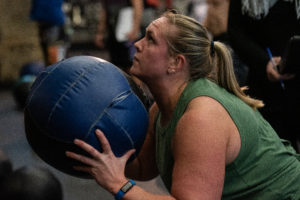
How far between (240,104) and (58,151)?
25.3 inches

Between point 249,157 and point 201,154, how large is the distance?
27 centimetres

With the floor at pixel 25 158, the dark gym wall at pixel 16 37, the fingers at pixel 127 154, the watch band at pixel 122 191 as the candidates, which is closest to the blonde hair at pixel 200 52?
the fingers at pixel 127 154

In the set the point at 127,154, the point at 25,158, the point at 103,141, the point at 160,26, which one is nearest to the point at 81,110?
the point at 103,141

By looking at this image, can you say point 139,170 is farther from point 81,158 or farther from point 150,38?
point 150,38

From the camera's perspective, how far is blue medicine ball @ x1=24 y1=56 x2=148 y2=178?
1.28m

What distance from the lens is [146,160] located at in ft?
5.96

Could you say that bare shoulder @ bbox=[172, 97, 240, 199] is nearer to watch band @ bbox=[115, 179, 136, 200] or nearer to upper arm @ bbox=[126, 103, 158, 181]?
watch band @ bbox=[115, 179, 136, 200]

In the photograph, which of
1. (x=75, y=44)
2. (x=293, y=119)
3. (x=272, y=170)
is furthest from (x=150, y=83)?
(x=75, y=44)

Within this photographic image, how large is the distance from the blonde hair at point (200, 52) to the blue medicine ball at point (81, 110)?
0.23m

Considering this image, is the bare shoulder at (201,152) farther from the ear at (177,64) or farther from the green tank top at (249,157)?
the ear at (177,64)

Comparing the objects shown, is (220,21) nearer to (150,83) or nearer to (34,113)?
(150,83)

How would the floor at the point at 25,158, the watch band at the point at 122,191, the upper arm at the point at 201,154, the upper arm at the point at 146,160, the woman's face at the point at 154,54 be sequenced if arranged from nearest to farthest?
the upper arm at the point at 201,154, the watch band at the point at 122,191, the woman's face at the point at 154,54, the upper arm at the point at 146,160, the floor at the point at 25,158

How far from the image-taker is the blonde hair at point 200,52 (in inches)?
56.6

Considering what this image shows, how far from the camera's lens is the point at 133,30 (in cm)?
387
